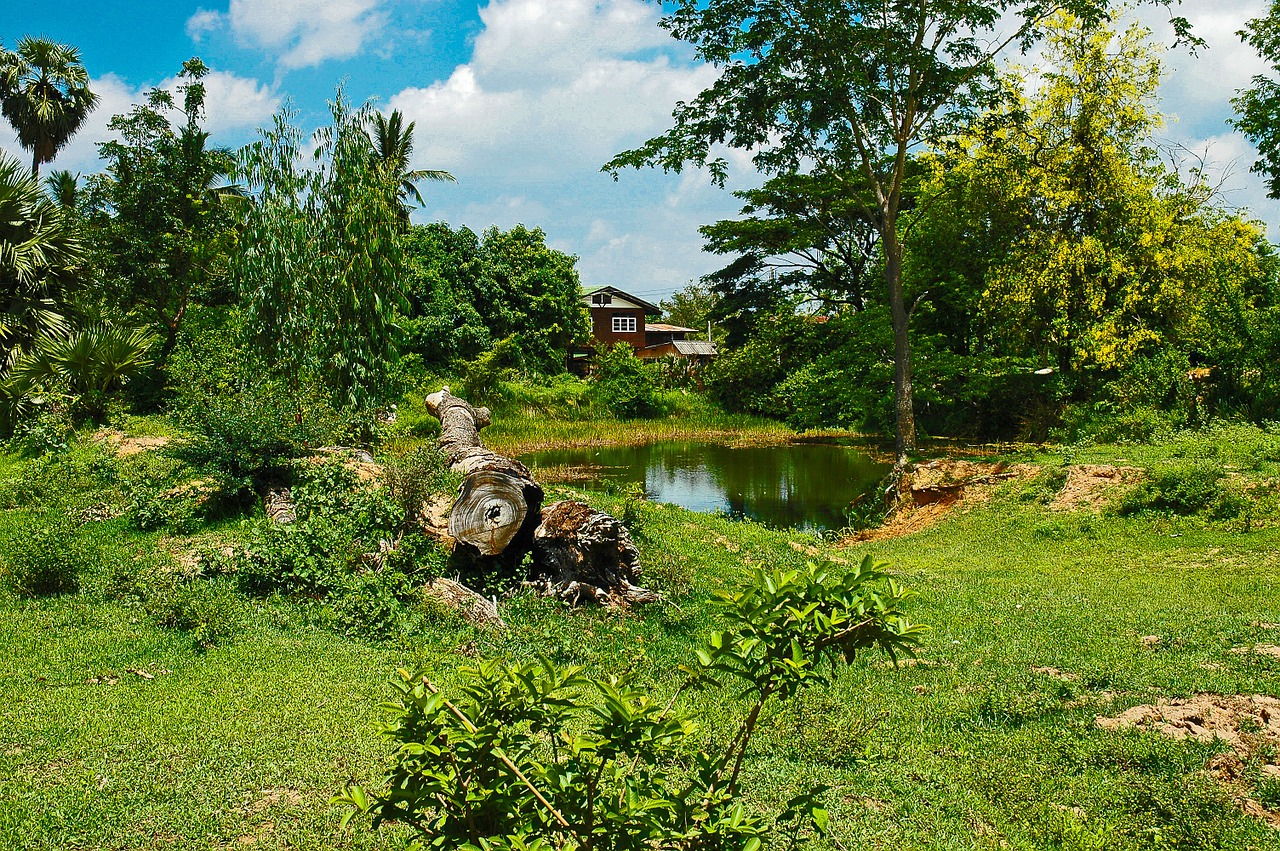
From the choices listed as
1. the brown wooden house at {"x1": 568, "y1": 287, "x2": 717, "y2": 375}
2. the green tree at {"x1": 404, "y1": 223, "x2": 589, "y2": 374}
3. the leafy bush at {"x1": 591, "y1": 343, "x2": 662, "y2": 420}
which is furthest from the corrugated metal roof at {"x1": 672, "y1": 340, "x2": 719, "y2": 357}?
the leafy bush at {"x1": 591, "y1": 343, "x2": 662, "y2": 420}

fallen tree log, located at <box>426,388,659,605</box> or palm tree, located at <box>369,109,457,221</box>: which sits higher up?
palm tree, located at <box>369,109,457,221</box>

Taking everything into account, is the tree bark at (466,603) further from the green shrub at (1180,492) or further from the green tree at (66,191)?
the green tree at (66,191)

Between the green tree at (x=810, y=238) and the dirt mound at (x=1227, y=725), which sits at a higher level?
the green tree at (x=810, y=238)

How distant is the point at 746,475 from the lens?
78.0ft

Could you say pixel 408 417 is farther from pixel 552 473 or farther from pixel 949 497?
pixel 949 497

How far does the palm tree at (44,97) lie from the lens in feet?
82.5

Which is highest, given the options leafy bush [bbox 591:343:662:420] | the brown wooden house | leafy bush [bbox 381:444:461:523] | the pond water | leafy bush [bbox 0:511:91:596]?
the brown wooden house

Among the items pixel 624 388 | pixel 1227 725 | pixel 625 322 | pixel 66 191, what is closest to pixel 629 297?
pixel 625 322

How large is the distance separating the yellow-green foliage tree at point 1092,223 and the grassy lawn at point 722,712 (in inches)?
440

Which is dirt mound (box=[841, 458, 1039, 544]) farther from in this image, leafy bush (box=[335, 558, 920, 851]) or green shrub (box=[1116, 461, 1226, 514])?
leafy bush (box=[335, 558, 920, 851])

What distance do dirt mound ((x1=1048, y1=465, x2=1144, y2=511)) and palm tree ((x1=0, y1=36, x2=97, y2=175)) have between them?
93.5 ft

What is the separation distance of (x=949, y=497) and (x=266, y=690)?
1264cm

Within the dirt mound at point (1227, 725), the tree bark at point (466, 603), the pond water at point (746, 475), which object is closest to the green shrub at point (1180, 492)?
the pond water at point (746, 475)

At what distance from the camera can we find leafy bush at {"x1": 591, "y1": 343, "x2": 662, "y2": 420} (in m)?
38.6
